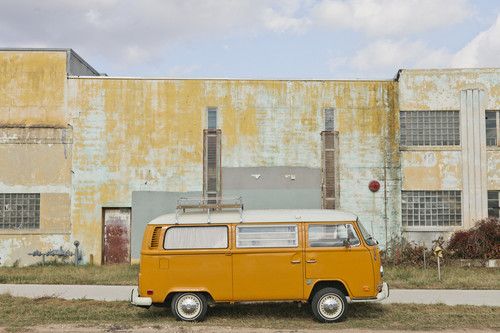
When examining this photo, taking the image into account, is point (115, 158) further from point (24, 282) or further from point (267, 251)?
point (267, 251)

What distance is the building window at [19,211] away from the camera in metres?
21.2

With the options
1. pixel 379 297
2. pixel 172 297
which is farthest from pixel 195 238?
pixel 379 297

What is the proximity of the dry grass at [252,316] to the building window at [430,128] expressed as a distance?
10412 mm

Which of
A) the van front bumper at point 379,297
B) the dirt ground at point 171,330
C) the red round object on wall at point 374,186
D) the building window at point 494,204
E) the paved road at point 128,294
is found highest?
the red round object on wall at point 374,186

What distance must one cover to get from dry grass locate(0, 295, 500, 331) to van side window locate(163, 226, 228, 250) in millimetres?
1459

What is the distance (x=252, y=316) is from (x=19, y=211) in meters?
13.0

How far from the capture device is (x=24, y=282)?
653 inches

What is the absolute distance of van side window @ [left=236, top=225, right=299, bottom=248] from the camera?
11.2m

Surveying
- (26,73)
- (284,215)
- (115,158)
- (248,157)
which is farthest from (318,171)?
(26,73)

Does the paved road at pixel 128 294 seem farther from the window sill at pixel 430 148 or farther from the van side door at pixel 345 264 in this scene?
the window sill at pixel 430 148

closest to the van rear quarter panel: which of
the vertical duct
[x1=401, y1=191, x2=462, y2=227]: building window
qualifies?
[x1=401, y1=191, x2=462, y2=227]: building window

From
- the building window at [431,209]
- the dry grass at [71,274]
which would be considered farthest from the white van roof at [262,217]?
the building window at [431,209]

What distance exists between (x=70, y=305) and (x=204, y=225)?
390cm

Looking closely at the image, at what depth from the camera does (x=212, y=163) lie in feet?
70.4
